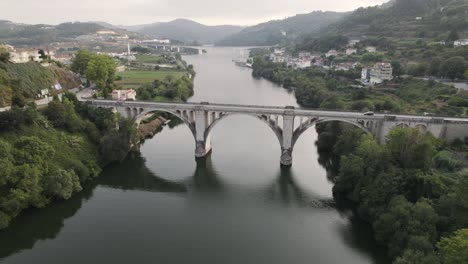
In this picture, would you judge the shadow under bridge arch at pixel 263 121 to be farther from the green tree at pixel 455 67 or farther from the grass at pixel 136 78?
the green tree at pixel 455 67

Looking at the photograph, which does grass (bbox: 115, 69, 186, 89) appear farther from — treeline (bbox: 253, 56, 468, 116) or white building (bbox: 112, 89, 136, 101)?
treeline (bbox: 253, 56, 468, 116)

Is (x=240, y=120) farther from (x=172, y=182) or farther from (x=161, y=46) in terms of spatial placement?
(x=161, y=46)

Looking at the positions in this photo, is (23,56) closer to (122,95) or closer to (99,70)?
(99,70)

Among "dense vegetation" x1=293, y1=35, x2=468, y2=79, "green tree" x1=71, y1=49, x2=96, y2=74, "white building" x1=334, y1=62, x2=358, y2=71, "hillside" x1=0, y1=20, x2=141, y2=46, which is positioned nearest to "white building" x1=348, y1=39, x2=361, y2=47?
"dense vegetation" x1=293, y1=35, x2=468, y2=79

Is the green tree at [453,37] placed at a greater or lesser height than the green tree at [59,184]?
greater

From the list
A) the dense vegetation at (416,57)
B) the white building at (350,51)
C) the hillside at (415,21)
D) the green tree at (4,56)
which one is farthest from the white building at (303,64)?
the green tree at (4,56)
